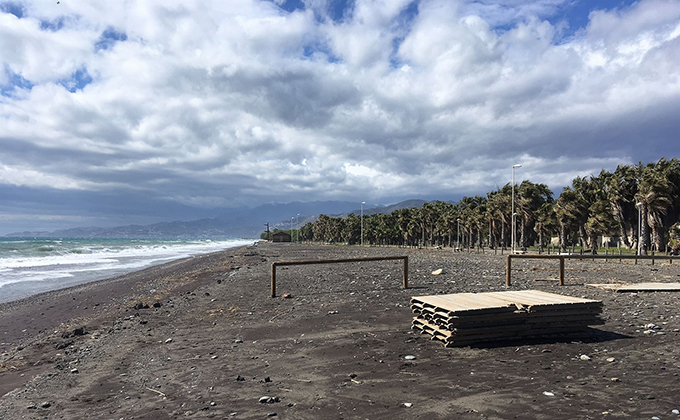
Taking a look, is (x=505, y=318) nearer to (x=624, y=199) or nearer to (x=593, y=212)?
(x=593, y=212)

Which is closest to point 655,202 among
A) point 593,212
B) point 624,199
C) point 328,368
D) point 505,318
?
point 593,212

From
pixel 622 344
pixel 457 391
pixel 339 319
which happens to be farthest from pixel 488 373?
pixel 339 319

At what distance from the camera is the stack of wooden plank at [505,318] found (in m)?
8.31

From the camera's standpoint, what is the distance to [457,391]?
6270mm

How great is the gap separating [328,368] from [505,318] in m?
3.70

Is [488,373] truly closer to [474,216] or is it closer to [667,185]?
[667,185]

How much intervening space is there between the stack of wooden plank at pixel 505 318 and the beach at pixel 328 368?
22cm

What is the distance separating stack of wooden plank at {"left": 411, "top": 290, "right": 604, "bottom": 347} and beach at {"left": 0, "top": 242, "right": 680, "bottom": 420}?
0.74 feet

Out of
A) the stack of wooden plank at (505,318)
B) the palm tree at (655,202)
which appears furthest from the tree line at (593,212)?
the stack of wooden plank at (505,318)

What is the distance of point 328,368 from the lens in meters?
7.64

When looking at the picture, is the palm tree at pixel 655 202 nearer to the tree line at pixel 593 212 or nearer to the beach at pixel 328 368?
the tree line at pixel 593 212

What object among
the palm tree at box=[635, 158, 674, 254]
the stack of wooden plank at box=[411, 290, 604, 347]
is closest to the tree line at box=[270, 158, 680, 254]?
the palm tree at box=[635, 158, 674, 254]

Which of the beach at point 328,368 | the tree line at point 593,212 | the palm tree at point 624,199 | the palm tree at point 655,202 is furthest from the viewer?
the palm tree at point 624,199

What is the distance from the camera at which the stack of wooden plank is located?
8312 millimetres
